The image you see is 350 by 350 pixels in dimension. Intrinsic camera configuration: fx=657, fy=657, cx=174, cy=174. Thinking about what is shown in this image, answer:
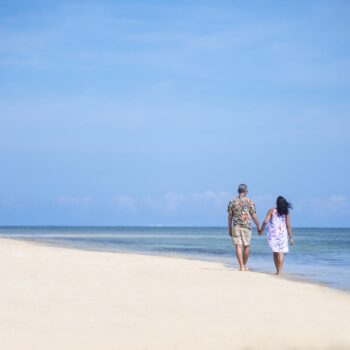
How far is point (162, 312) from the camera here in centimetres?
788

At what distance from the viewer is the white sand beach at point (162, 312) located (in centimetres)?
658

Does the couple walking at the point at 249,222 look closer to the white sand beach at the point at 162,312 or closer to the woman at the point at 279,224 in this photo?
the woman at the point at 279,224

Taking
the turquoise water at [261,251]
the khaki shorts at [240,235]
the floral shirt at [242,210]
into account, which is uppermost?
the floral shirt at [242,210]

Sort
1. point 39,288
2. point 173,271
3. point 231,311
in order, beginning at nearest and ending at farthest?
point 231,311 < point 39,288 < point 173,271

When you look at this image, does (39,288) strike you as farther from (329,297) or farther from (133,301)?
(329,297)

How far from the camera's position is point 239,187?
1427cm

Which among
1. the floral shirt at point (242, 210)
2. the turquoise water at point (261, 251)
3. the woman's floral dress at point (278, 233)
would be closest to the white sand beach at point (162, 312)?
the floral shirt at point (242, 210)

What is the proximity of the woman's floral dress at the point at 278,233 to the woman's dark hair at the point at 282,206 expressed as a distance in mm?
110

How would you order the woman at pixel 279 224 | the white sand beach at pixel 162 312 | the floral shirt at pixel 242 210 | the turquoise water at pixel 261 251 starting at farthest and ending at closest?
the turquoise water at pixel 261 251 → the woman at pixel 279 224 → the floral shirt at pixel 242 210 → the white sand beach at pixel 162 312

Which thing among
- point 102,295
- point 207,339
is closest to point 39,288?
point 102,295

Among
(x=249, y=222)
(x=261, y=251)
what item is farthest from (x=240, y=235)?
(x=261, y=251)

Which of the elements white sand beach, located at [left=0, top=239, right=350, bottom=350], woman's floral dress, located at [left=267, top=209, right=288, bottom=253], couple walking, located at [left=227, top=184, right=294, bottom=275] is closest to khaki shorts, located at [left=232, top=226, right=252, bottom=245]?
couple walking, located at [left=227, top=184, right=294, bottom=275]

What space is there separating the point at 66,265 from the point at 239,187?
4.03 meters

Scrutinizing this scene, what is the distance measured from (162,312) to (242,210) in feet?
21.7
